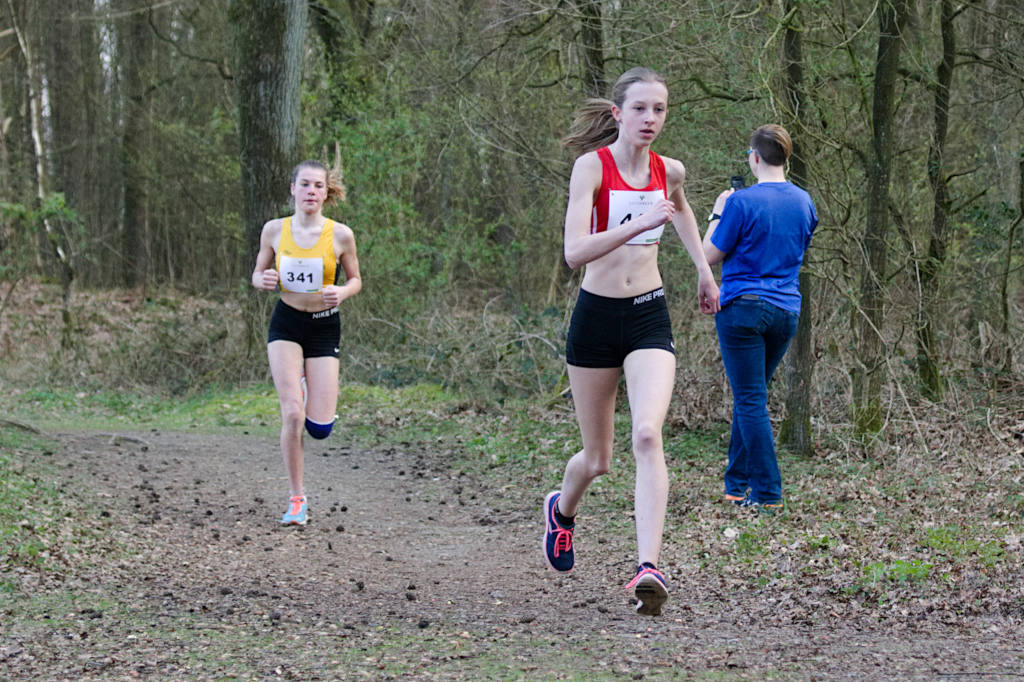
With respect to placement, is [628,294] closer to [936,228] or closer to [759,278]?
[759,278]

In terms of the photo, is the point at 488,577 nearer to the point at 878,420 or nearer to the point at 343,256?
the point at 343,256

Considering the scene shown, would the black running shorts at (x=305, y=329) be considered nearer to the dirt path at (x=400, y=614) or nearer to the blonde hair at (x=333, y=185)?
the blonde hair at (x=333, y=185)

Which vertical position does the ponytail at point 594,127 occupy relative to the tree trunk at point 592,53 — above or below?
Result: below

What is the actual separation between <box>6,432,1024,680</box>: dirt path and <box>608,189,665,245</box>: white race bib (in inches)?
69.1

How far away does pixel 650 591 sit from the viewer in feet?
13.9

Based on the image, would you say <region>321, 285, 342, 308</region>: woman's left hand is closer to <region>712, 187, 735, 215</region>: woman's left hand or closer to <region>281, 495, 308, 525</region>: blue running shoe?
<region>281, 495, 308, 525</region>: blue running shoe

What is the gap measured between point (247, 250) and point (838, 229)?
9.14m

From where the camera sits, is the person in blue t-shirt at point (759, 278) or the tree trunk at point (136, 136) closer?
the person in blue t-shirt at point (759, 278)

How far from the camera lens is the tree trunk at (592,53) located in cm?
1063

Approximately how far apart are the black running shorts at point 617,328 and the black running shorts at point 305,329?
275 centimetres

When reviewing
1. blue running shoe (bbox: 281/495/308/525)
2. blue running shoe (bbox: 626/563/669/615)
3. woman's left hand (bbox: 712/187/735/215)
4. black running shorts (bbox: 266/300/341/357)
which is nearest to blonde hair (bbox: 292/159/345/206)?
black running shorts (bbox: 266/300/341/357)

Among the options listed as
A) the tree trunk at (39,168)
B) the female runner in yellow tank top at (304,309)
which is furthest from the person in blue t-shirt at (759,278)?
the tree trunk at (39,168)

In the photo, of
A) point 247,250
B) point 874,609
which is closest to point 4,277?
point 247,250

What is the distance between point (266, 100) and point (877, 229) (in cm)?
935
